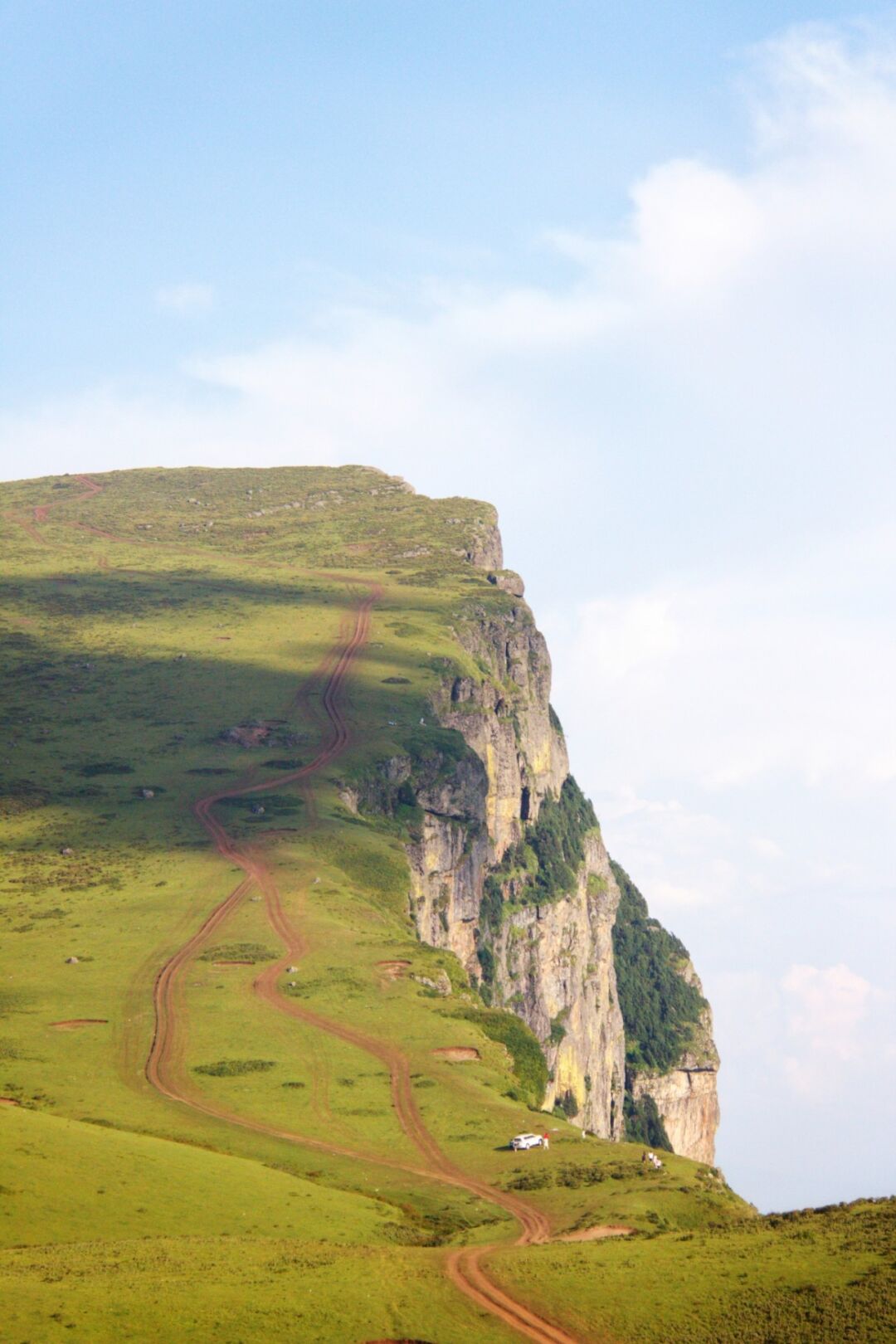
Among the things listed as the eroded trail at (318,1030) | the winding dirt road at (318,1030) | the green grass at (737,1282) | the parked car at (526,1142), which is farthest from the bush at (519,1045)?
the green grass at (737,1282)

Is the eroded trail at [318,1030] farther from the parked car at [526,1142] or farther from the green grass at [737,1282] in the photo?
the parked car at [526,1142]

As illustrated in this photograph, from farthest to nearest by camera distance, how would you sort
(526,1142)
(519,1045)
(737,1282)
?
(519,1045)
(526,1142)
(737,1282)

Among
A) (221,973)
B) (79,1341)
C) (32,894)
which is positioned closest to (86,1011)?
(221,973)

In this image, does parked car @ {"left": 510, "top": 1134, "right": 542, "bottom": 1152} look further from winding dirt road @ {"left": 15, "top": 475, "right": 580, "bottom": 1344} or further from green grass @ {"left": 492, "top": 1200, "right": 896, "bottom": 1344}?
green grass @ {"left": 492, "top": 1200, "right": 896, "bottom": 1344}

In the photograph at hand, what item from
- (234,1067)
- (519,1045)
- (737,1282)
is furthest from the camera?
(519,1045)

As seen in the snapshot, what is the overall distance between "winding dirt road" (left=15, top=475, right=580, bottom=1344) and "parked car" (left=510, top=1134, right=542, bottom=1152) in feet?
13.9

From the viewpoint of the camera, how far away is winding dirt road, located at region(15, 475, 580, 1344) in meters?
54.2

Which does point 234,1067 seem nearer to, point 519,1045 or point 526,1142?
point 526,1142

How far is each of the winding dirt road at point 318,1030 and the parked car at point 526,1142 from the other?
4.25 m

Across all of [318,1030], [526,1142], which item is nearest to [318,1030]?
[318,1030]

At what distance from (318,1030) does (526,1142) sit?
23948 mm

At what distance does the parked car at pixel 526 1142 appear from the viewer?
82.7 m

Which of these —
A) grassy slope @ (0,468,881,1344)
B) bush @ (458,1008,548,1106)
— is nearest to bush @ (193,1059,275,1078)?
grassy slope @ (0,468,881,1344)

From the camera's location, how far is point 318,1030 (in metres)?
102
